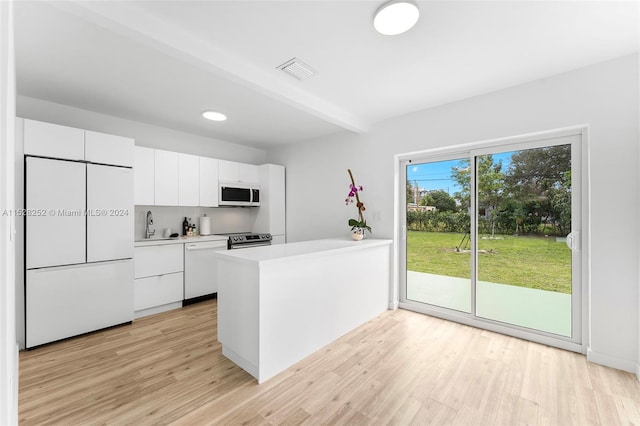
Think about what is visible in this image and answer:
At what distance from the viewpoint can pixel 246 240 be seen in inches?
160

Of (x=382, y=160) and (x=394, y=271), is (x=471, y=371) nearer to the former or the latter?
(x=394, y=271)

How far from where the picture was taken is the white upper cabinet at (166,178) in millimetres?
3523

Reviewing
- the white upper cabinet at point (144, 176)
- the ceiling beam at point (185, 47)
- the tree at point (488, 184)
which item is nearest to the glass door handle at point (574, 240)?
the tree at point (488, 184)

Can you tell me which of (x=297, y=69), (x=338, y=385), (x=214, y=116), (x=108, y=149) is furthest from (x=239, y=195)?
(x=338, y=385)

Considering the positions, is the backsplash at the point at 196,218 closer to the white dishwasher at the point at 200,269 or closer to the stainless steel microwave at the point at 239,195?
the stainless steel microwave at the point at 239,195

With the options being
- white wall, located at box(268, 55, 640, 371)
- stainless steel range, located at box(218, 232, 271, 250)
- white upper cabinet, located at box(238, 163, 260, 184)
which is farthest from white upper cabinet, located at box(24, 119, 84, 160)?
white wall, located at box(268, 55, 640, 371)

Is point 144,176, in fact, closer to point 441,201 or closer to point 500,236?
point 441,201

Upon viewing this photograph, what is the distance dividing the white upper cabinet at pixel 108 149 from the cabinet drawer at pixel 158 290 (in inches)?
52.9

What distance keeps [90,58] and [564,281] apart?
14.1 ft

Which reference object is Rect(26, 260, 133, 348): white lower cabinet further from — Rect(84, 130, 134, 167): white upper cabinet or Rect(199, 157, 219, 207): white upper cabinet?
Rect(199, 157, 219, 207): white upper cabinet

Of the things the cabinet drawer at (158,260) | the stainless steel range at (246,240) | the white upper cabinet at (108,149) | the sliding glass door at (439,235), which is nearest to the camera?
the white upper cabinet at (108,149)

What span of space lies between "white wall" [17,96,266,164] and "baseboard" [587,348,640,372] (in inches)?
187

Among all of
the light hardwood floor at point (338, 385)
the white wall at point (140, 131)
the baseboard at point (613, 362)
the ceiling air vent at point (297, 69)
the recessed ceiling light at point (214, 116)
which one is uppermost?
the ceiling air vent at point (297, 69)

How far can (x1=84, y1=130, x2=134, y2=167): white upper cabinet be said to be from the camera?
2807 millimetres
